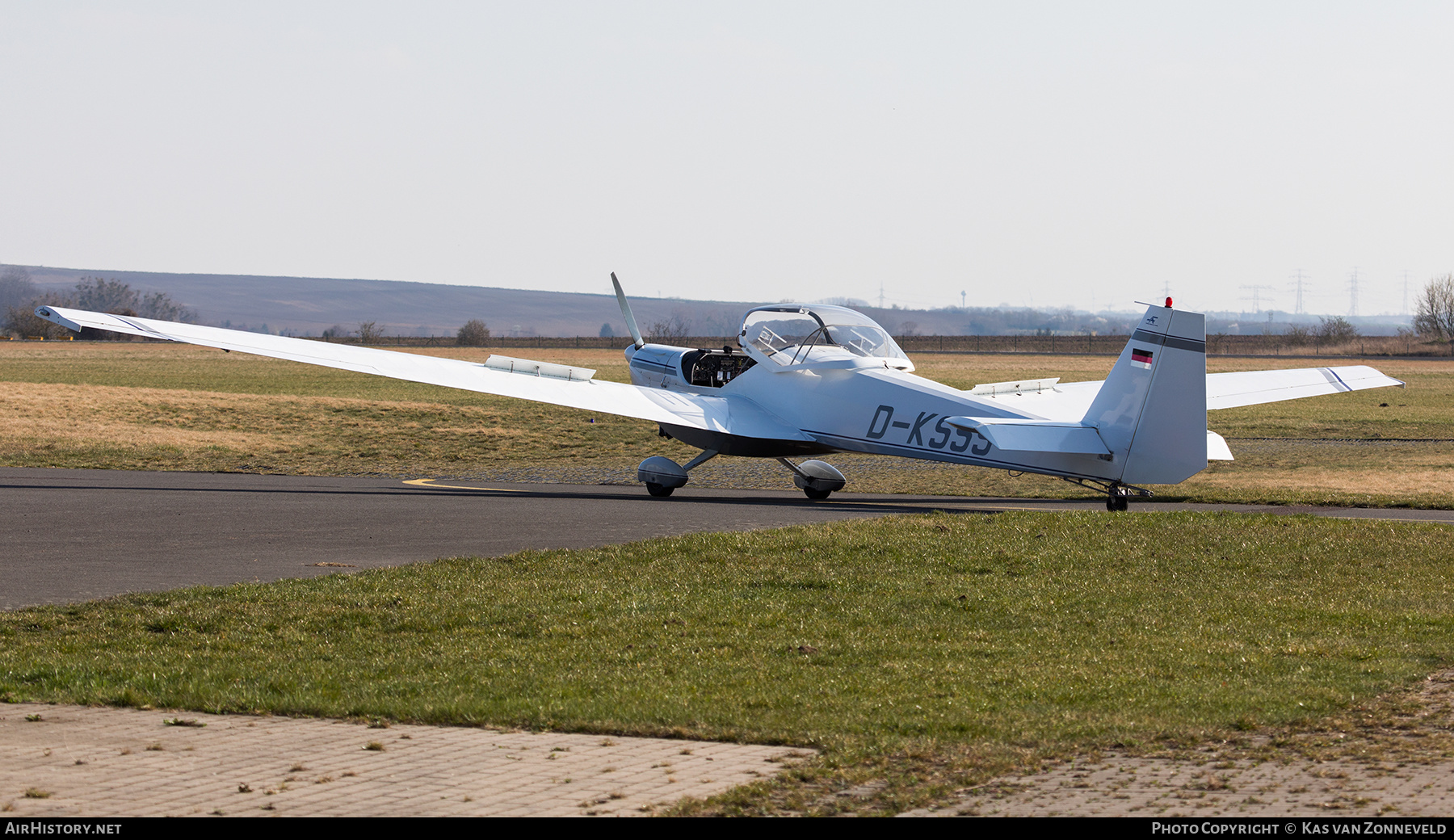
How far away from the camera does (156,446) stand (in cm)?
2811

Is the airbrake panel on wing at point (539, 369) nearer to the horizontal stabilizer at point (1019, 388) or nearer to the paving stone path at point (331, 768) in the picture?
the horizontal stabilizer at point (1019, 388)

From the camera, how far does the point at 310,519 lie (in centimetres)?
1652

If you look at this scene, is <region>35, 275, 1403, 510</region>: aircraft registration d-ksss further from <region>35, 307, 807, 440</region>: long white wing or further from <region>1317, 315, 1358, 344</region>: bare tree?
<region>1317, 315, 1358, 344</region>: bare tree

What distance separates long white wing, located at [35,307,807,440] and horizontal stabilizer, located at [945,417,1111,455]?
3.87m

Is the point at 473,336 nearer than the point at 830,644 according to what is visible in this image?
No

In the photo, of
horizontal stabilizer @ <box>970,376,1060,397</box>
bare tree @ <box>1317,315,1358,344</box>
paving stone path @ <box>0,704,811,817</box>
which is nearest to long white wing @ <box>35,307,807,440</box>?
horizontal stabilizer @ <box>970,376,1060,397</box>

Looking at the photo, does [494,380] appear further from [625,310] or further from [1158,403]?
[1158,403]

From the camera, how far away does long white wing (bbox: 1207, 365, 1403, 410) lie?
69.8 feet

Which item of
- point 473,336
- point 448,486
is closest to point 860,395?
point 448,486

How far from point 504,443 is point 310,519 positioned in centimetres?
1431

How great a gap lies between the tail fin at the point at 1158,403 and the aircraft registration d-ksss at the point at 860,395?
0.02 metres

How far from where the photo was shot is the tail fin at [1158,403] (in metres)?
15.6
